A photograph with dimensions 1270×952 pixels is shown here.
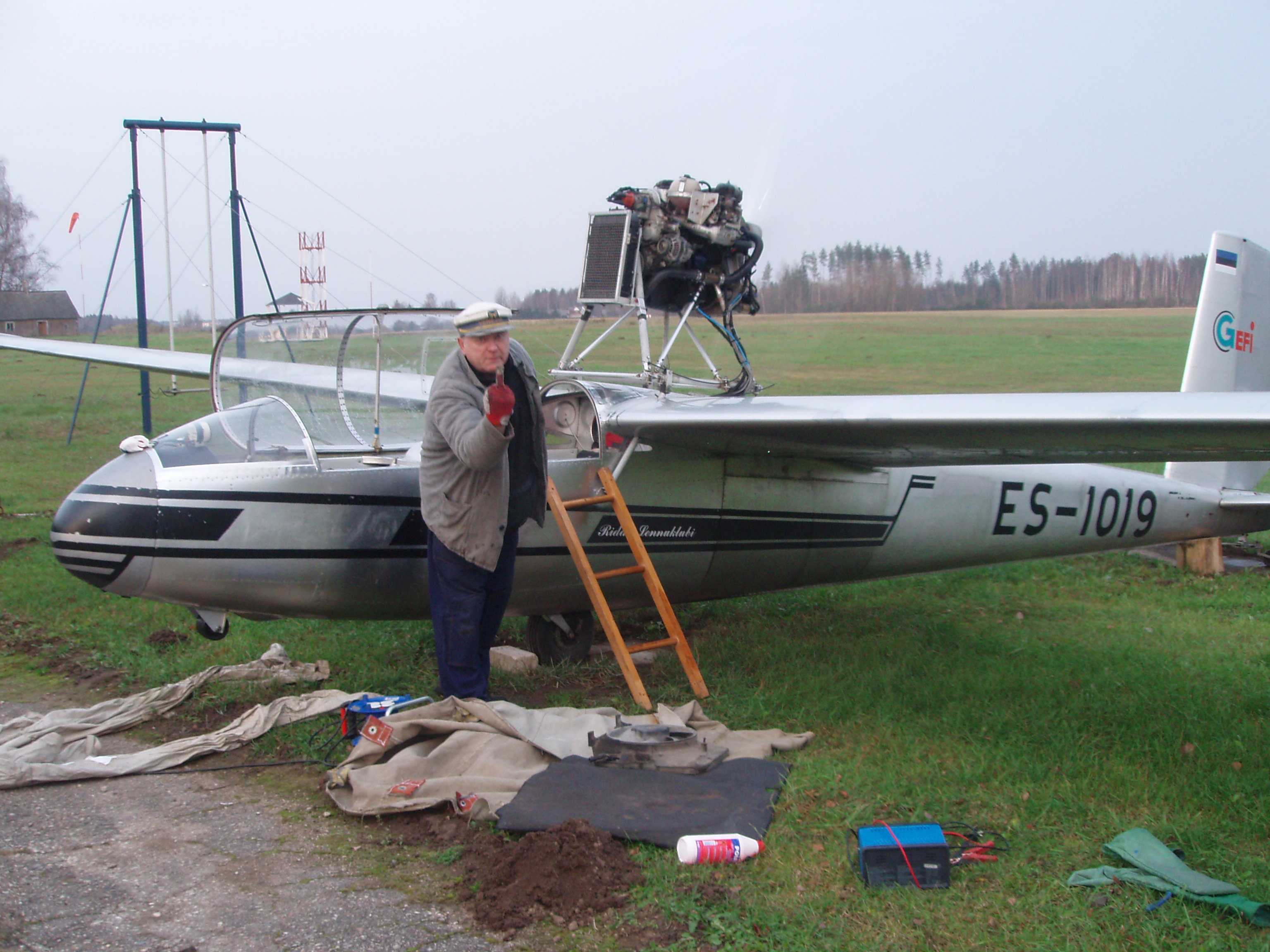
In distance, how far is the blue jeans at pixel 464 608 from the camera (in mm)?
A: 4855

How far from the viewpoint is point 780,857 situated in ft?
11.5

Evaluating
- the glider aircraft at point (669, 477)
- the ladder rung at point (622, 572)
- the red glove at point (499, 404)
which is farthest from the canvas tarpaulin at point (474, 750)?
the red glove at point (499, 404)

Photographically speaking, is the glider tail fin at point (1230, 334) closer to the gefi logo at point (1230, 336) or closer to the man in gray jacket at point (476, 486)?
the gefi logo at point (1230, 336)

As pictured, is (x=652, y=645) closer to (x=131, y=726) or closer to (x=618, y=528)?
(x=618, y=528)

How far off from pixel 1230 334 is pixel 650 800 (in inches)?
260

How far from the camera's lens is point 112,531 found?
4.89 metres

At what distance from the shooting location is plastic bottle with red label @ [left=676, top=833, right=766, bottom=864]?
11.2 ft

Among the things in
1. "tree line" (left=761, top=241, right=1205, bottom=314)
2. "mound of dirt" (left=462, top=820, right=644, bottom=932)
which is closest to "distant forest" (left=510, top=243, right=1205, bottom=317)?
"tree line" (left=761, top=241, right=1205, bottom=314)

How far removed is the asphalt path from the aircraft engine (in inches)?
157

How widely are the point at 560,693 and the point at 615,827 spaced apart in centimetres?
219

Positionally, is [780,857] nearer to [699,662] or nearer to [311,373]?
[699,662]

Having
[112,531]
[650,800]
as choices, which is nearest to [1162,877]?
[650,800]

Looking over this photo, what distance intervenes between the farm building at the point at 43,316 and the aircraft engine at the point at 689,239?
133 ft

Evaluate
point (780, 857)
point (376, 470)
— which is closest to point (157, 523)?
point (376, 470)
